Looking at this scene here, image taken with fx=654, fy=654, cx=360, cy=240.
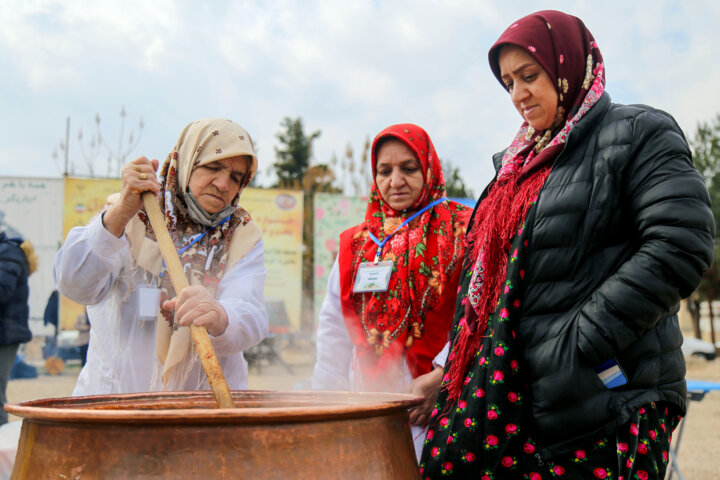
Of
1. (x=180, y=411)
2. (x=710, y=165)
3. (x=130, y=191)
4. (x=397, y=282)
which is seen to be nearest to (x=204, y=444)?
(x=180, y=411)

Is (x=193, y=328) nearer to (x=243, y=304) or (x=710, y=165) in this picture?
(x=243, y=304)

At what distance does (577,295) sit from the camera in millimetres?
1627

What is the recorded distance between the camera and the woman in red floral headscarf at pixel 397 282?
2.43 metres

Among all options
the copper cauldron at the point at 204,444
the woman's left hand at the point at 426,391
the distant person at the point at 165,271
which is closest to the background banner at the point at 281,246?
the distant person at the point at 165,271

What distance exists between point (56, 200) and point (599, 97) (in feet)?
33.9

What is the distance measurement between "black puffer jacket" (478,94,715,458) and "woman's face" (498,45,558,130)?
0.17 meters

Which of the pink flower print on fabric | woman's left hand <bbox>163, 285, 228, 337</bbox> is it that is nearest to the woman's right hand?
woman's left hand <bbox>163, 285, 228, 337</bbox>

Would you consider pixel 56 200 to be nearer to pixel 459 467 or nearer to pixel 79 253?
pixel 79 253

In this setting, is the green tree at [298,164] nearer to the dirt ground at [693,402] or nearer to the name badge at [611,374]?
the dirt ground at [693,402]

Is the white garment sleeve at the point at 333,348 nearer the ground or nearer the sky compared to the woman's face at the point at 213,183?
nearer the ground

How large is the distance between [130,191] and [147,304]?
415 millimetres

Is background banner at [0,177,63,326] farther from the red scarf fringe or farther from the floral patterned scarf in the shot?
the red scarf fringe

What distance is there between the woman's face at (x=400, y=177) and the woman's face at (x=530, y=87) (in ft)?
2.48

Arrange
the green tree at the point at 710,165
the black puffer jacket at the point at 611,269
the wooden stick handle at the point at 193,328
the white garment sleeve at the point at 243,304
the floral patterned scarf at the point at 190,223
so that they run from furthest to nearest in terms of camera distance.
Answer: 1. the green tree at the point at 710,165
2. the floral patterned scarf at the point at 190,223
3. the white garment sleeve at the point at 243,304
4. the wooden stick handle at the point at 193,328
5. the black puffer jacket at the point at 611,269
